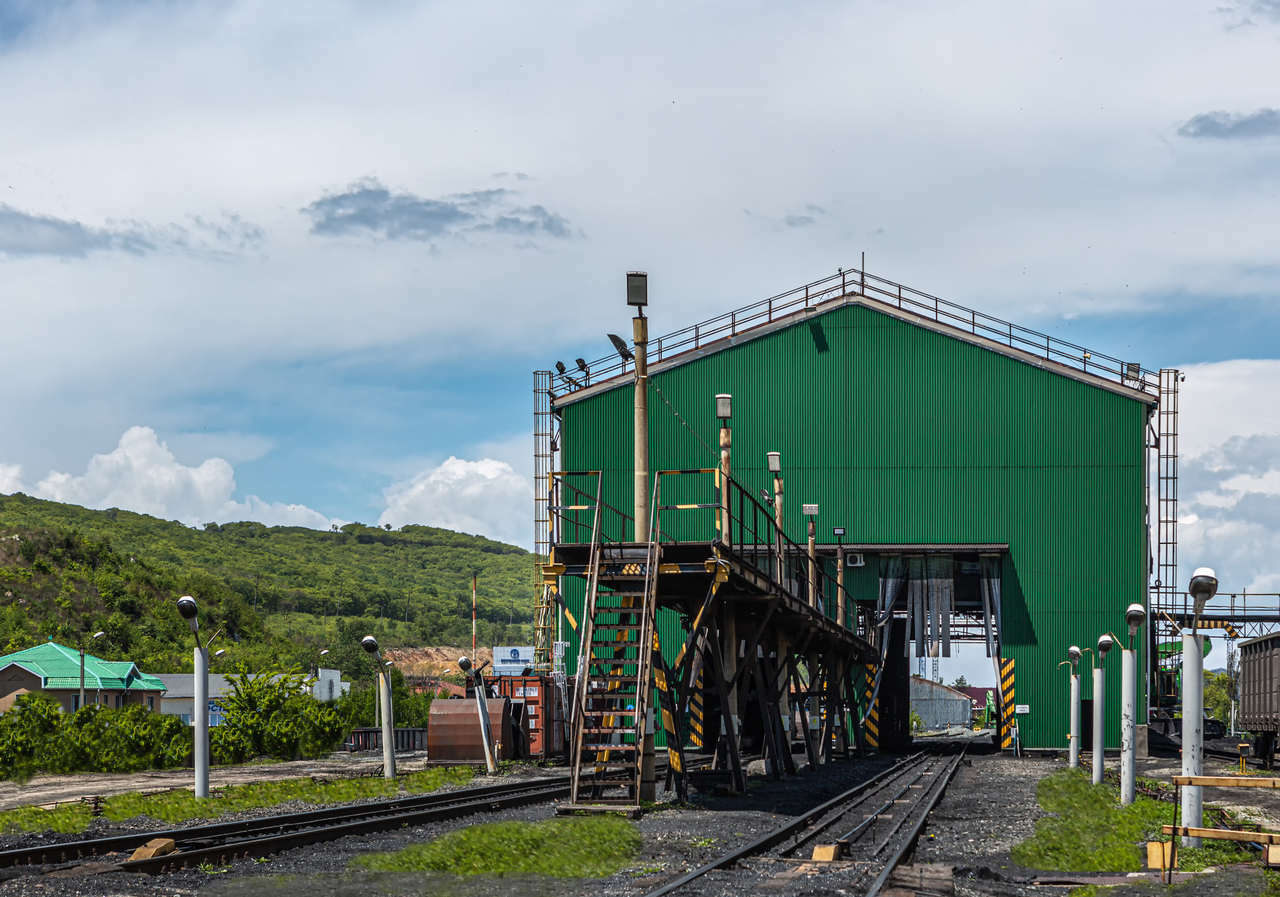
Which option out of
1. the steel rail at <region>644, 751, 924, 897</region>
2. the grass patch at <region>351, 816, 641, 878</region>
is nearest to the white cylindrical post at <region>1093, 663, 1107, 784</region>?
the steel rail at <region>644, 751, 924, 897</region>

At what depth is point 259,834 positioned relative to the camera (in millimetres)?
16266

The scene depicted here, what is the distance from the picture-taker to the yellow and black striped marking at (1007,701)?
128ft

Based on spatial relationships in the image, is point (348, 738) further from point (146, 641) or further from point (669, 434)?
point (146, 641)

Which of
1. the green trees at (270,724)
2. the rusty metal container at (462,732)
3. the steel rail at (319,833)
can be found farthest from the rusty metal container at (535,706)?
the steel rail at (319,833)

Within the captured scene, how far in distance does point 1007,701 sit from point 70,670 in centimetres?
5152

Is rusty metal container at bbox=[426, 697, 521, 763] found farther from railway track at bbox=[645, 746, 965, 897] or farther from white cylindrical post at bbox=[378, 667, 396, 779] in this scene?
railway track at bbox=[645, 746, 965, 897]

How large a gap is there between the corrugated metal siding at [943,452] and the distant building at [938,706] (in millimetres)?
80657

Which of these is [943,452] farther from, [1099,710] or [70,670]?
[70,670]

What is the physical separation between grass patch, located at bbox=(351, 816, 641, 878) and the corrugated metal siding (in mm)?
25323

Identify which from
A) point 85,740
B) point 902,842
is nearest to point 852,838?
point 902,842

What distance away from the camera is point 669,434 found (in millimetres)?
41469

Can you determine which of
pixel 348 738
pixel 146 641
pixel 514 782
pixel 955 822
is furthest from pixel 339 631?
pixel 955 822

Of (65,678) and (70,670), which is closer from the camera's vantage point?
(65,678)

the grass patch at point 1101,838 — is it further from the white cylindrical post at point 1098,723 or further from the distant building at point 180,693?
the distant building at point 180,693
